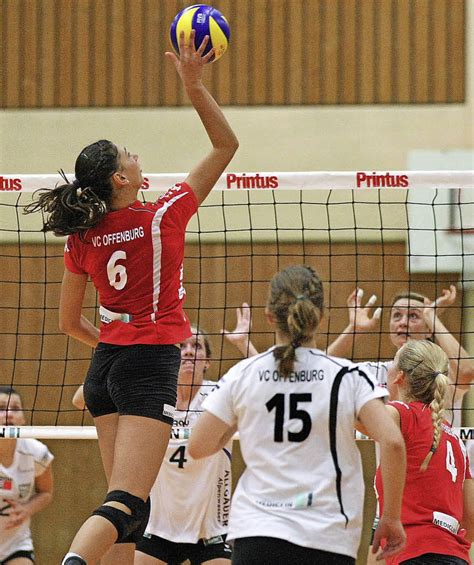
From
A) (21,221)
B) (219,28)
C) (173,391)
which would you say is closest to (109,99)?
(21,221)

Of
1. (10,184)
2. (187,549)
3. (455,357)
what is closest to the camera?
(10,184)

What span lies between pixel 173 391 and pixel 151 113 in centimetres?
494

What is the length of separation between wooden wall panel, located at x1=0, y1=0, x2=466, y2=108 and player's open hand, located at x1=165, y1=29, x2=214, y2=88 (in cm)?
437

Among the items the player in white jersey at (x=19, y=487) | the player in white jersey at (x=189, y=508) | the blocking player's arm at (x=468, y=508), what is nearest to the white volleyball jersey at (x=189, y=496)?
the player in white jersey at (x=189, y=508)

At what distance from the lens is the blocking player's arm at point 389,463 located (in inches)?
113

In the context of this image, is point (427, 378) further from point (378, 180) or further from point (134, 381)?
point (378, 180)

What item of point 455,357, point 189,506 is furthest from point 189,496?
point 455,357

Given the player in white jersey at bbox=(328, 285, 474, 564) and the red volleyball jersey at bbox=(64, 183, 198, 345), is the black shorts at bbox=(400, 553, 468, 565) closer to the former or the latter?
the red volleyball jersey at bbox=(64, 183, 198, 345)

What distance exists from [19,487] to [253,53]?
390 centimetres

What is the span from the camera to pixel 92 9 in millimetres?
8250

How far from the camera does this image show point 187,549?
5.54 metres

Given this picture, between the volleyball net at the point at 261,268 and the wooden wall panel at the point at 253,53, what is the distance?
88 cm

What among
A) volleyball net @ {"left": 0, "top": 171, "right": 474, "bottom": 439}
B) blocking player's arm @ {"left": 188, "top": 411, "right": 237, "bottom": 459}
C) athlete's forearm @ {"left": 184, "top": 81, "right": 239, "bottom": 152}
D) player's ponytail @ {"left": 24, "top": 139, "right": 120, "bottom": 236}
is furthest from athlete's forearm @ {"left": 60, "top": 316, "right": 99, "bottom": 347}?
volleyball net @ {"left": 0, "top": 171, "right": 474, "bottom": 439}

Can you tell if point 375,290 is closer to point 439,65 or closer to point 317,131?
point 317,131
